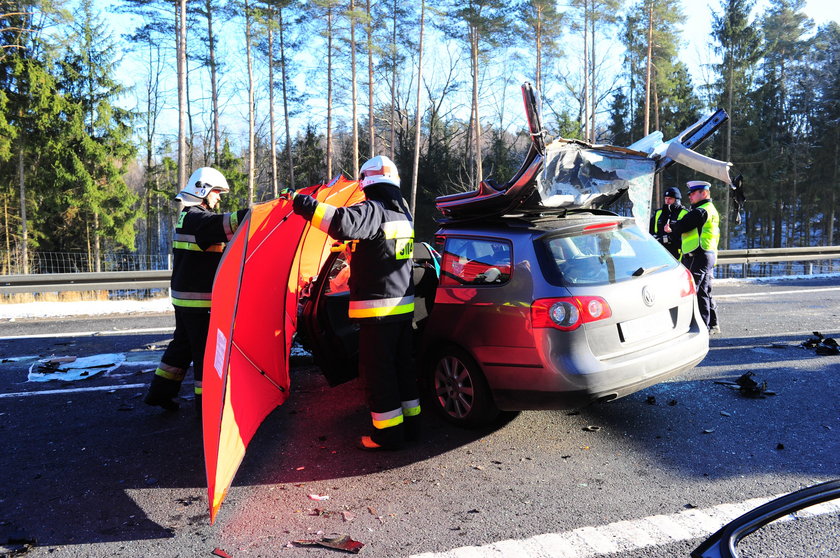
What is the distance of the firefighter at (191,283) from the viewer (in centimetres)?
448

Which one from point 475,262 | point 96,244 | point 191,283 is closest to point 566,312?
point 475,262

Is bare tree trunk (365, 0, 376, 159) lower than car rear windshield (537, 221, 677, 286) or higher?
higher

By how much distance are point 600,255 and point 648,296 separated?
0.43 metres

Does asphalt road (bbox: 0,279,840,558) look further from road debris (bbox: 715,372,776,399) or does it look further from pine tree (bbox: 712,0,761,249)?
pine tree (bbox: 712,0,761,249)

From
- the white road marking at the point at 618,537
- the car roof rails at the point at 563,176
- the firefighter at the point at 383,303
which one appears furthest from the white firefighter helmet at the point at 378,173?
the white road marking at the point at 618,537

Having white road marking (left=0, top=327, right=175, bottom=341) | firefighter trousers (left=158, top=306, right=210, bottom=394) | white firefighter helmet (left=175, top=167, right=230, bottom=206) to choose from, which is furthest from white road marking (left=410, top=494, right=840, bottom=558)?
white road marking (left=0, top=327, right=175, bottom=341)

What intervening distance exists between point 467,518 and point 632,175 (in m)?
3.09

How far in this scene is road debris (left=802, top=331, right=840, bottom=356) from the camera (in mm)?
6203

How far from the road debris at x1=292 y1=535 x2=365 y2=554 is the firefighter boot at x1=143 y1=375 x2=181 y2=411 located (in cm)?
245

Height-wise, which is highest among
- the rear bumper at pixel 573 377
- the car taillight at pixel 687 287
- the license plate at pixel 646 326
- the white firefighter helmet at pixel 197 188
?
the white firefighter helmet at pixel 197 188

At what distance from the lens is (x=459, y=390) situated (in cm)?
413

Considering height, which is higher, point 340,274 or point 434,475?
point 340,274

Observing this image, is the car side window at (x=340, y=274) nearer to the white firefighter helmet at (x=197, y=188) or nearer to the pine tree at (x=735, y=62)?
the white firefighter helmet at (x=197, y=188)

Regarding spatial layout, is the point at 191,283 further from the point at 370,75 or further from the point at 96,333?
the point at 370,75
